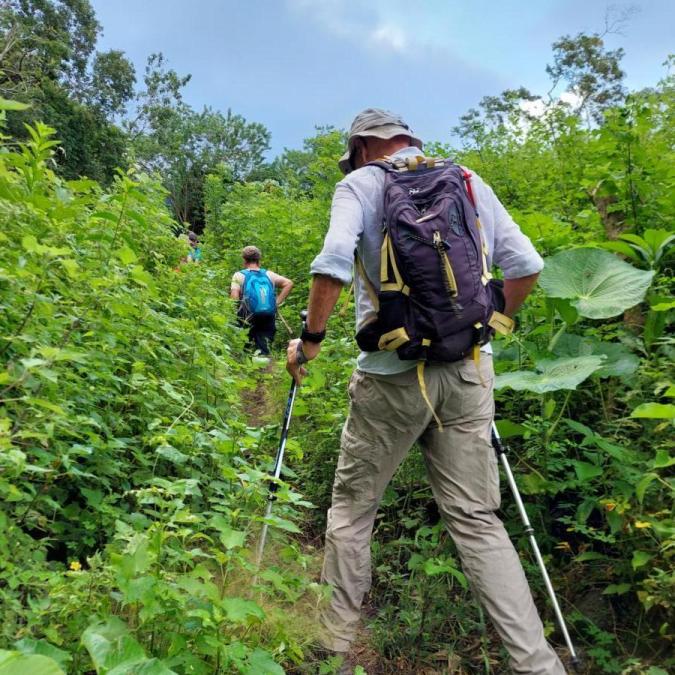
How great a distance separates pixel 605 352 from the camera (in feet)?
9.45

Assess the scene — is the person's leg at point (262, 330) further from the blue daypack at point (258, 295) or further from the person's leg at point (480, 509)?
the person's leg at point (480, 509)

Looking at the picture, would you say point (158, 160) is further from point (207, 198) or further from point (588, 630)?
point (588, 630)

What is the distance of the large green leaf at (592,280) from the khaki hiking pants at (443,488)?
2.62 feet

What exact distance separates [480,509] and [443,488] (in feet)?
0.56

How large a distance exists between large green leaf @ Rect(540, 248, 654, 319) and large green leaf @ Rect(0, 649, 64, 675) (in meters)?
2.60

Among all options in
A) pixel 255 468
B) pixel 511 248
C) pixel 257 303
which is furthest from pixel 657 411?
pixel 257 303

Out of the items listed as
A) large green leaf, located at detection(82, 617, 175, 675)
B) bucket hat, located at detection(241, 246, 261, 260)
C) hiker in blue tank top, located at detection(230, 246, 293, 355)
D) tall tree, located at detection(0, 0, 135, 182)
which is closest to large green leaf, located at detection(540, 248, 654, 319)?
large green leaf, located at detection(82, 617, 175, 675)

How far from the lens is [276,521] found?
1.85 m

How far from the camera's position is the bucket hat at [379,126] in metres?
2.58

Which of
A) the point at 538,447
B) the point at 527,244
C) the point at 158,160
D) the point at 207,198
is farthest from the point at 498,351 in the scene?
the point at 158,160

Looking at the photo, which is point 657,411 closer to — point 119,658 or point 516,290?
point 516,290

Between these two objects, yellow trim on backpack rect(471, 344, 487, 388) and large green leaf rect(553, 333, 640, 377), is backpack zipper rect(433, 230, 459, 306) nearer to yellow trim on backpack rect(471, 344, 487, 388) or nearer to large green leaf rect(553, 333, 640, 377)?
yellow trim on backpack rect(471, 344, 487, 388)

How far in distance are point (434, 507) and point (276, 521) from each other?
1.78 m

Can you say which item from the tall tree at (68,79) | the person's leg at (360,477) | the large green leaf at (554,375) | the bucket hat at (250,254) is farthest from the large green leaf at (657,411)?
the tall tree at (68,79)
